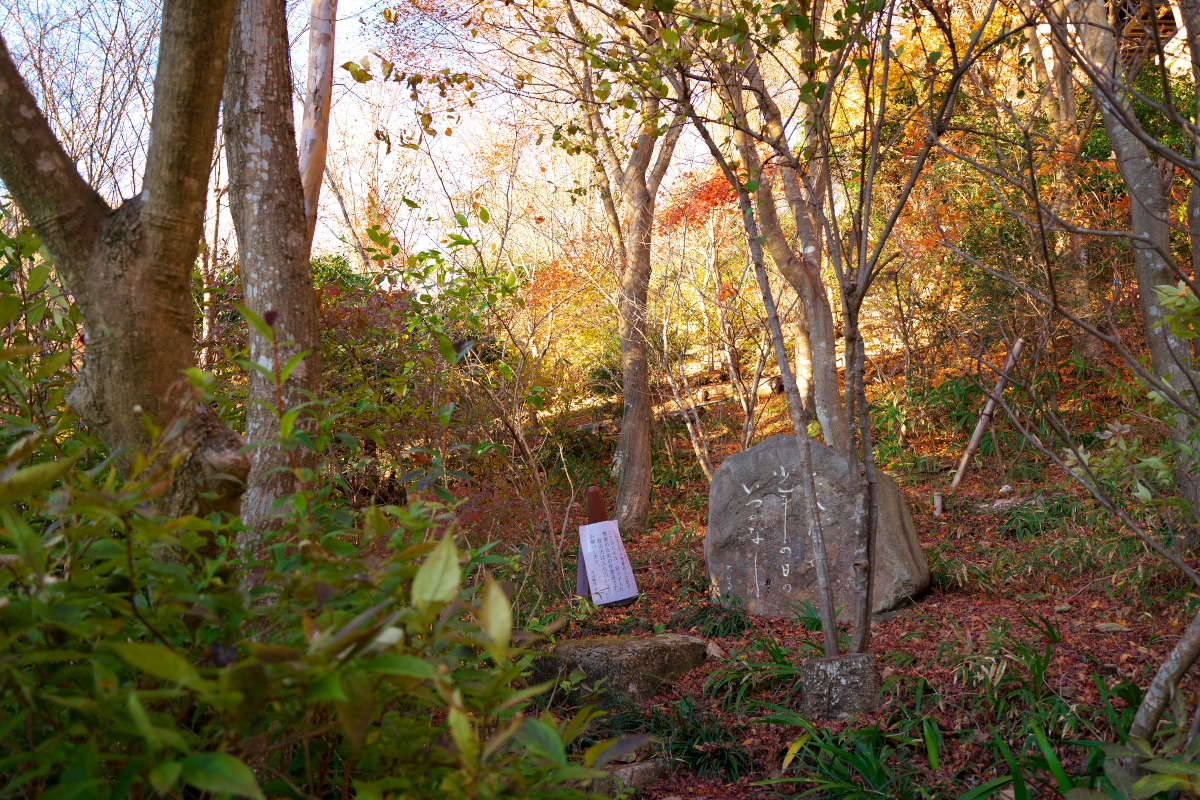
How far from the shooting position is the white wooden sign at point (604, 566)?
472 cm

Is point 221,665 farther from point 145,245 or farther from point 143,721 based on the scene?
point 145,245

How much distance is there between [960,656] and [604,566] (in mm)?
2277

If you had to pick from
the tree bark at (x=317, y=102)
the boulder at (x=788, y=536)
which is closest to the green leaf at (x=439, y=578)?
the tree bark at (x=317, y=102)

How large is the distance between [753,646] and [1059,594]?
67.0 inches

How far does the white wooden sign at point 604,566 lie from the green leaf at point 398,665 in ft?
13.6

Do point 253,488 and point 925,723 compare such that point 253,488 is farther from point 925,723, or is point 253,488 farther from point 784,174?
point 784,174

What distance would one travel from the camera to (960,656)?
9.68 feet

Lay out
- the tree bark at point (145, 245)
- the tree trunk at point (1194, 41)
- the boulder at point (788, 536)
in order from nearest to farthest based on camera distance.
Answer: the tree bark at point (145, 245)
the tree trunk at point (1194, 41)
the boulder at point (788, 536)

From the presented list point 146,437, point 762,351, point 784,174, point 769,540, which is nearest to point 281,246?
point 146,437

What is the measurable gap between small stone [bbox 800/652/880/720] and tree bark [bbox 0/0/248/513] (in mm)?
2236

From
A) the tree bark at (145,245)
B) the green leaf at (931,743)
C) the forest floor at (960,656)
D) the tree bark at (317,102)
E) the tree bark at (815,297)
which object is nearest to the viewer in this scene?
the tree bark at (145,245)

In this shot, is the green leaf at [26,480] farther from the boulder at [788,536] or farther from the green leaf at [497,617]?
the boulder at [788,536]

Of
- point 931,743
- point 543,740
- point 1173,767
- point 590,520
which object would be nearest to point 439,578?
point 543,740

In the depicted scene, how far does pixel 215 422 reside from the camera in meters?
1.32
